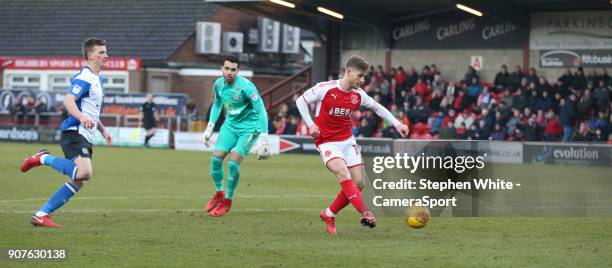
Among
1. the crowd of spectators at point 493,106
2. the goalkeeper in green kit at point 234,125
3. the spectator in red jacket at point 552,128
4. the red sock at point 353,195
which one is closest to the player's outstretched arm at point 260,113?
the goalkeeper in green kit at point 234,125

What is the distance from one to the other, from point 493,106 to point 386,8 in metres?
7.00

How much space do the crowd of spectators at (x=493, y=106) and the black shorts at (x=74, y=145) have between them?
20692 millimetres

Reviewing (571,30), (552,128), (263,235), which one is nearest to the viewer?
(263,235)

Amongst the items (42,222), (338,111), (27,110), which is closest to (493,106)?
(27,110)

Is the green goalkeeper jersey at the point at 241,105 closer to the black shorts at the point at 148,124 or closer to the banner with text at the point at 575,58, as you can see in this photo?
the banner with text at the point at 575,58

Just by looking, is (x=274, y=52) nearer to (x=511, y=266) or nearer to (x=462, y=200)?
(x=462, y=200)

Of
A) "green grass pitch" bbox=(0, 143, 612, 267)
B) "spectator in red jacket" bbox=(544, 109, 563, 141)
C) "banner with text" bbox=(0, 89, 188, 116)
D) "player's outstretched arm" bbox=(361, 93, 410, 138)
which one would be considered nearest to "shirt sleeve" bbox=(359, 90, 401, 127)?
"player's outstretched arm" bbox=(361, 93, 410, 138)

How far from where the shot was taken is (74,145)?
1179 cm

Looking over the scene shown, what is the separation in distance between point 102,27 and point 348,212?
3859cm

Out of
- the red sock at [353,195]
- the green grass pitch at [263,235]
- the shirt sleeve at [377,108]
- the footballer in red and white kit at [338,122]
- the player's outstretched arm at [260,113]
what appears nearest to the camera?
the green grass pitch at [263,235]

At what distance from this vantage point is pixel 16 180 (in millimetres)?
19828

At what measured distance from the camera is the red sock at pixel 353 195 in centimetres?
1155

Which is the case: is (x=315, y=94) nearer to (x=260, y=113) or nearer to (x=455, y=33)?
(x=260, y=113)

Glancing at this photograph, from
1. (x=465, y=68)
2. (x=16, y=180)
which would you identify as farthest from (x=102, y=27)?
(x=16, y=180)
